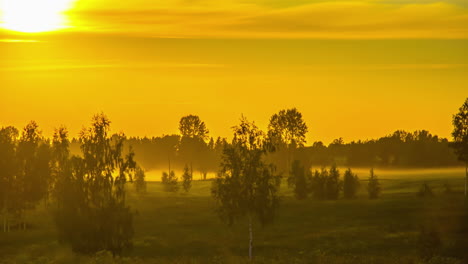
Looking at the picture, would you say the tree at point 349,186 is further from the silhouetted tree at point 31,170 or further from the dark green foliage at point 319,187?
the silhouetted tree at point 31,170

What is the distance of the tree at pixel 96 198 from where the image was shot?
2734 inches

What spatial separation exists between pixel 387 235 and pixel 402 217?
41.3 feet

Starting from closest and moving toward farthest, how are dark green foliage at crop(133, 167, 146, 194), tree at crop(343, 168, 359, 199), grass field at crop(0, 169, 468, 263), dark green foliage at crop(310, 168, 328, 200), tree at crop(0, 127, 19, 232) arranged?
grass field at crop(0, 169, 468, 263)
tree at crop(0, 127, 19, 232)
dark green foliage at crop(310, 168, 328, 200)
tree at crop(343, 168, 359, 199)
dark green foliage at crop(133, 167, 146, 194)

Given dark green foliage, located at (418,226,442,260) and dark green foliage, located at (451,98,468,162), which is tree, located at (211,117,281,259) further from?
dark green foliage, located at (451,98,468,162)

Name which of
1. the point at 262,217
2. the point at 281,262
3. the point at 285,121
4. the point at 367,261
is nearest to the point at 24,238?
the point at 262,217

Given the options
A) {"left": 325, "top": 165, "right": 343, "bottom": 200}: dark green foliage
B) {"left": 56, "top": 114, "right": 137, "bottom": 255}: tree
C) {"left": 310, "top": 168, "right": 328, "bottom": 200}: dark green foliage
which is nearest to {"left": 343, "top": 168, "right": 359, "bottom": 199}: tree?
{"left": 325, "top": 165, "right": 343, "bottom": 200}: dark green foliage

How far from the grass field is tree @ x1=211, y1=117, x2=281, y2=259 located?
441 cm

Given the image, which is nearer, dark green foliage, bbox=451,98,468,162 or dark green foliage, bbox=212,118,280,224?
dark green foliage, bbox=212,118,280,224

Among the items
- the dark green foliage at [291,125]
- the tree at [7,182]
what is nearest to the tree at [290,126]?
the dark green foliage at [291,125]

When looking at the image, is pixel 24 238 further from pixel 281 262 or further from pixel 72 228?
pixel 281 262

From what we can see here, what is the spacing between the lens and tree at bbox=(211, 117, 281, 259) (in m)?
74.8

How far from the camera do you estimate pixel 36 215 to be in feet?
393

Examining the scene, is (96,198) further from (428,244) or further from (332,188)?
(332,188)

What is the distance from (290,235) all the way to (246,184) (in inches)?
691
